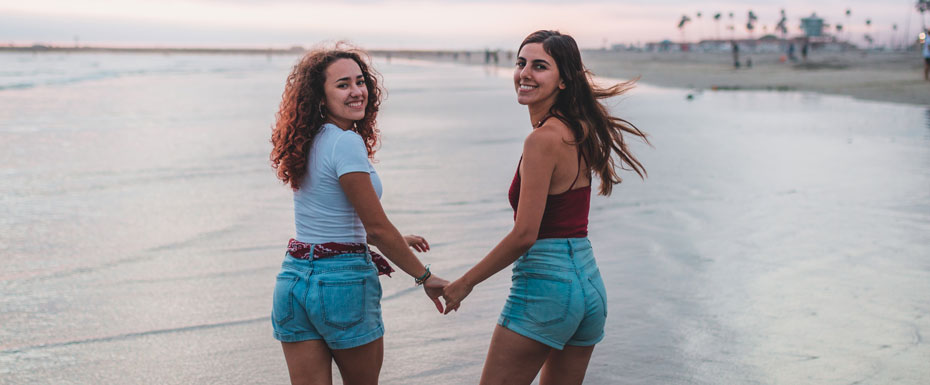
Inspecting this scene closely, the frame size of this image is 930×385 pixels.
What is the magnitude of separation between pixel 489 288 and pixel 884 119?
14708mm

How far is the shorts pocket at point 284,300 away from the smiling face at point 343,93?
0.61 metres

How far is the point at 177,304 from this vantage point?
5.14 meters

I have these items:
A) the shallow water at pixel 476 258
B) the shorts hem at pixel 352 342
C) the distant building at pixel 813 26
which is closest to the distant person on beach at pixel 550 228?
the shorts hem at pixel 352 342

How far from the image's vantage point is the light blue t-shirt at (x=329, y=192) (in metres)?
2.65

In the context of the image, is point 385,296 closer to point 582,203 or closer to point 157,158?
point 582,203

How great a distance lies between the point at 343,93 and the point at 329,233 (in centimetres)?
53

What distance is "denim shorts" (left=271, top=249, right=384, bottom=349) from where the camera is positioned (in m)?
2.66

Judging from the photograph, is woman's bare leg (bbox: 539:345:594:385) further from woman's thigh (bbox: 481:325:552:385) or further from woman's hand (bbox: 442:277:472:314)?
woman's hand (bbox: 442:277:472:314)

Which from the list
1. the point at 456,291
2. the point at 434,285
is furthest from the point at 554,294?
the point at 434,285

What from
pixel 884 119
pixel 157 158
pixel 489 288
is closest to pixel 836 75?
pixel 884 119

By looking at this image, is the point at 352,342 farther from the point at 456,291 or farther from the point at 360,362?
the point at 456,291

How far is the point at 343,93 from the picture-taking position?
9.21 feet

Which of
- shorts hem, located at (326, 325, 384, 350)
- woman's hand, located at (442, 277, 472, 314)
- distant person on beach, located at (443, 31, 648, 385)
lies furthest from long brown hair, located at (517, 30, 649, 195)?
shorts hem, located at (326, 325, 384, 350)

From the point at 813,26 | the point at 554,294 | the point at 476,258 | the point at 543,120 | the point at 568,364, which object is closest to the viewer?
the point at 554,294
